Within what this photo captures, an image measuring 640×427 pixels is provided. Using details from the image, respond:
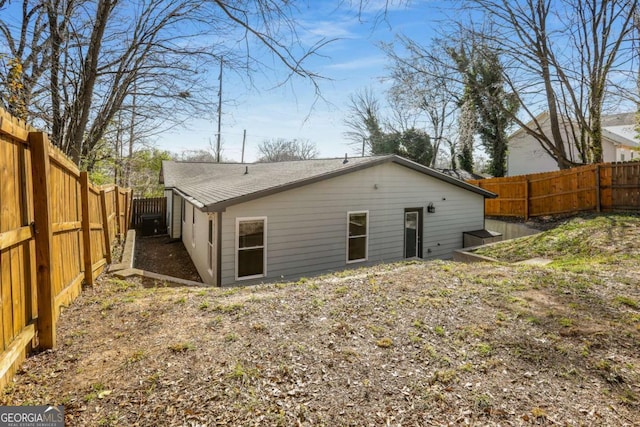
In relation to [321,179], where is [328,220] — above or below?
below

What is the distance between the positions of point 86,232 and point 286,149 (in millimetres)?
40206

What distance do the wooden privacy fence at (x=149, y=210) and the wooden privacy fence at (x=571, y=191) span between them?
53.8 feet

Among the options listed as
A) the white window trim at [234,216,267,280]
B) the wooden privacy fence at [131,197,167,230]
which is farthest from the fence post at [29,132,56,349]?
the wooden privacy fence at [131,197,167,230]

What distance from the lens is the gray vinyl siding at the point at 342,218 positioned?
8445 mm

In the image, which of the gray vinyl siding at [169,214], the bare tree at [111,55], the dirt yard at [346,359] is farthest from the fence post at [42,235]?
the gray vinyl siding at [169,214]

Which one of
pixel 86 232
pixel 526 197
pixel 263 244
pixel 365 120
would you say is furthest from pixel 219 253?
pixel 365 120

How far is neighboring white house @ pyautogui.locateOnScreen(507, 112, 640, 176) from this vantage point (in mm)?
21891

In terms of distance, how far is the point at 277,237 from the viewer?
8562 mm

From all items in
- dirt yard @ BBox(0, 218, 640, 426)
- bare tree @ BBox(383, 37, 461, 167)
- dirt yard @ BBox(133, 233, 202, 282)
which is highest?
bare tree @ BBox(383, 37, 461, 167)

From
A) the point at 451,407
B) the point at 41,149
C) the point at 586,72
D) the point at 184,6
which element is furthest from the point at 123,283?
the point at 586,72

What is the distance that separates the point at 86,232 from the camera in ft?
14.7

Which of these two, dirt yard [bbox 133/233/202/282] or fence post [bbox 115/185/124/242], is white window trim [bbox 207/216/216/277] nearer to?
dirt yard [bbox 133/233/202/282]

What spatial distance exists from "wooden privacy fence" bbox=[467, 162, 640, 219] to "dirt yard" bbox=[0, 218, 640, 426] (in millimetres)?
8421

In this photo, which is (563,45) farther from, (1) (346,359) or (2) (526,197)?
(1) (346,359)
